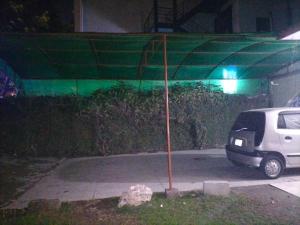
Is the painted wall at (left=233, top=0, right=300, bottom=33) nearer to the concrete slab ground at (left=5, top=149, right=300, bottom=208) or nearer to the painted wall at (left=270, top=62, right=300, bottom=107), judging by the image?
the painted wall at (left=270, top=62, right=300, bottom=107)

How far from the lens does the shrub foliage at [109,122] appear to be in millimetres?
13641

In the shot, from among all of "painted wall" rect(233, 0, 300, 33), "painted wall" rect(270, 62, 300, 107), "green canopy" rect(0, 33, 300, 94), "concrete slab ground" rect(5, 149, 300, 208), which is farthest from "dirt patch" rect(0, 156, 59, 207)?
"painted wall" rect(233, 0, 300, 33)

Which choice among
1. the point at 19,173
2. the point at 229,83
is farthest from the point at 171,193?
the point at 229,83

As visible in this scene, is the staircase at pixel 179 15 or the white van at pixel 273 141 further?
the staircase at pixel 179 15

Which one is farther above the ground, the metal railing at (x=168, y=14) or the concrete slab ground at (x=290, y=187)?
the metal railing at (x=168, y=14)

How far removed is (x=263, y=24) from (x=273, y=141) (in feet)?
44.5

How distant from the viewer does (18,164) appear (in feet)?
39.3

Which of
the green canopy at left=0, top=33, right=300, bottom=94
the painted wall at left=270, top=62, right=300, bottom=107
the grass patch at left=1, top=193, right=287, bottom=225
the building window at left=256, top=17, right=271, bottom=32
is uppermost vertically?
the building window at left=256, top=17, right=271, bottom=32

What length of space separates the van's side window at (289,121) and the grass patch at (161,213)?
2.75m

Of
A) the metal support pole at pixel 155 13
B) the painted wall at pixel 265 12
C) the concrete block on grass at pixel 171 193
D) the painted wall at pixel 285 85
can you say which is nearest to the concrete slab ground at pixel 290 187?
the concrete block on grass at pixel 171 193

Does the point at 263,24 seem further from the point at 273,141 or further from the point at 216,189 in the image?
the point at 216,189

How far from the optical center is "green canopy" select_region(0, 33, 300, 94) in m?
11.0

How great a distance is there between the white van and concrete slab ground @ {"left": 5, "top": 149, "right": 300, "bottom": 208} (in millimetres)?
396

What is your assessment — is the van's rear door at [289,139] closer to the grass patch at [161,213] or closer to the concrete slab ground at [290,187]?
the concrete slab ground at [290,187]
